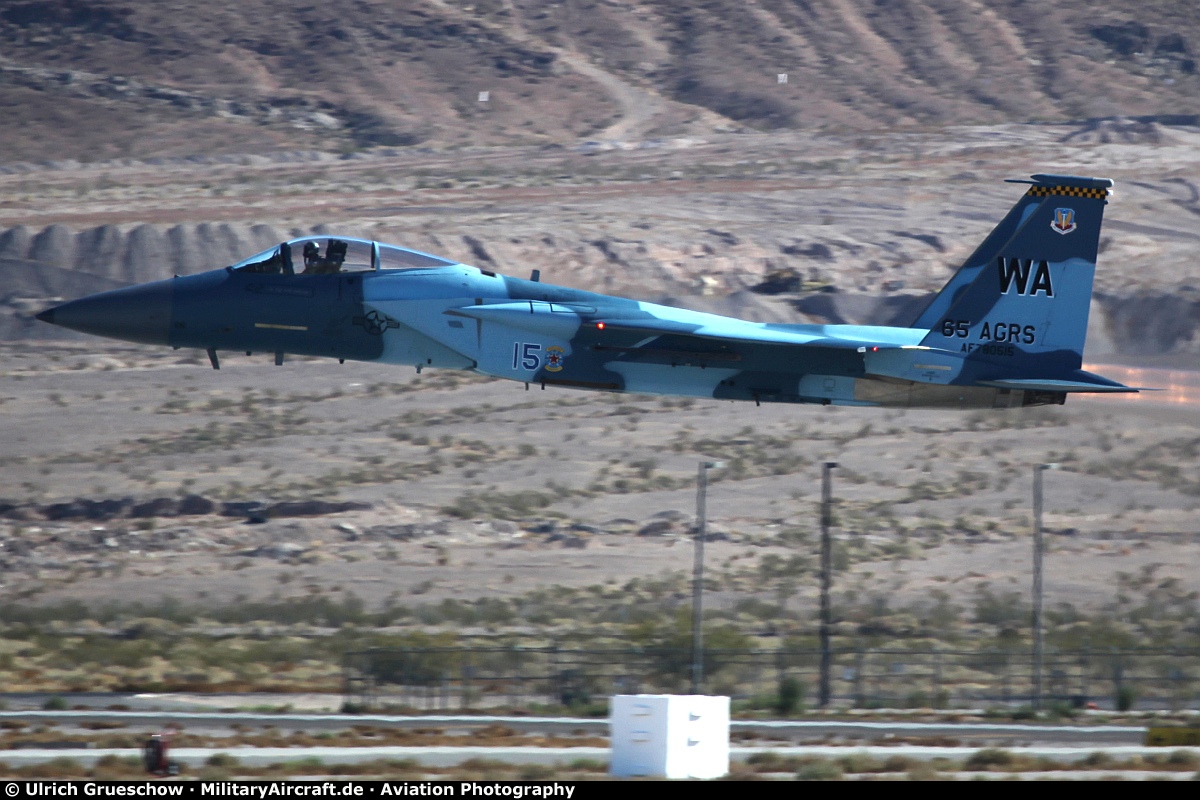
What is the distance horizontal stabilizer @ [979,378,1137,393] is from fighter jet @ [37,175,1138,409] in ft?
0.09

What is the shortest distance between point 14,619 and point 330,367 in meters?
23.1

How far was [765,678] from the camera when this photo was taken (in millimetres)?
34344

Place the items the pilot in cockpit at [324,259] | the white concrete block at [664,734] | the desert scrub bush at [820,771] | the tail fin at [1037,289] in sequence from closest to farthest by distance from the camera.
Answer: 1. the white concrete block at [664,734]
2. the desert scrub bush at [820,771]
3. the pilot in cockpit at [324,259]
4. the tail fin at [1037,289]

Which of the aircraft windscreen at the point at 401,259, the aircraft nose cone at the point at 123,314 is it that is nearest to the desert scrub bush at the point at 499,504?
the aircraft windscreen at the point at 401,259

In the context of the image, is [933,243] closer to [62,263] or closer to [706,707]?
[62,263]

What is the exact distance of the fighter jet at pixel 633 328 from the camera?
23875 mm

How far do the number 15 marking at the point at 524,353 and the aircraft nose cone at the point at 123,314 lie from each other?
5459 mm

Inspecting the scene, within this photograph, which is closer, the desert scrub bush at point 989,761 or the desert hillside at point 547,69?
the desert scrub bush at point 989,761

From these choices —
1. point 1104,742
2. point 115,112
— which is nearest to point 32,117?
point 115,112

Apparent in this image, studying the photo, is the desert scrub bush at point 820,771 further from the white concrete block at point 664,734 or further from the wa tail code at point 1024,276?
the wa tail code at point 1024,276

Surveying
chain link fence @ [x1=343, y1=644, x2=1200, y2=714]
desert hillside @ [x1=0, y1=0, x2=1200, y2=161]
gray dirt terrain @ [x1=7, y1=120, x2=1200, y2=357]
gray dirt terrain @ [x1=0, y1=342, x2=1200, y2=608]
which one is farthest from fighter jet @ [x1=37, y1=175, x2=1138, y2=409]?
desert hillside @ [x1=0, y1=0, x2=1200, y2=161]

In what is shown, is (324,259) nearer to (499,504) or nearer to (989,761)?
(989,761)

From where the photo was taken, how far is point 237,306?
2375cm

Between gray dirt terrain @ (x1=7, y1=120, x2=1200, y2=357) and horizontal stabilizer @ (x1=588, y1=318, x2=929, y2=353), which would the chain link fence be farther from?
gray dirt terrain @ (x1=7, y1=120, x2=1200, y2=357)
